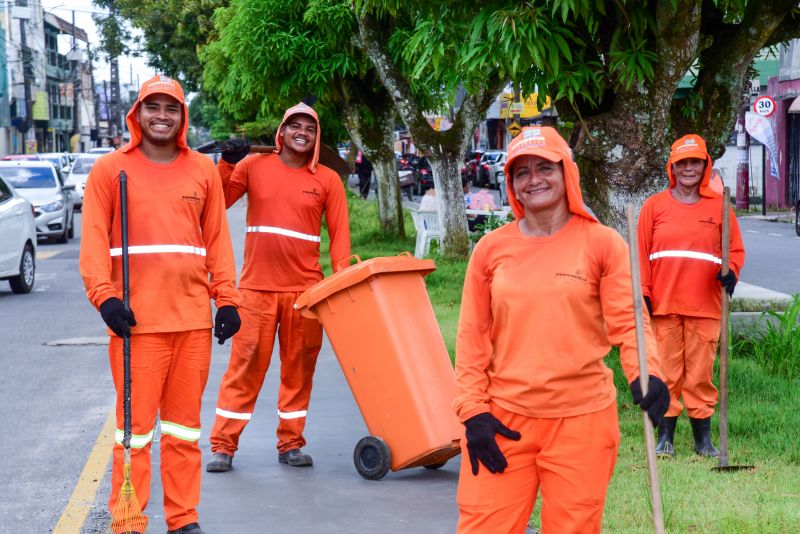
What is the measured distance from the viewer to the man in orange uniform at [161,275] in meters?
5.19

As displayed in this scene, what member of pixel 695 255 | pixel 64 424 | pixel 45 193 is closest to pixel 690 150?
pixel 695 255

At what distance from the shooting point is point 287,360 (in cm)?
683

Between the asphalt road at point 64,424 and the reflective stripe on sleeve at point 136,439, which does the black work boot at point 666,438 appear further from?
the reflective stripe on sleeve at point 136,439

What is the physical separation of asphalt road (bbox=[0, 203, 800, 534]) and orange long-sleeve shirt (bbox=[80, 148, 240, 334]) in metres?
1.18

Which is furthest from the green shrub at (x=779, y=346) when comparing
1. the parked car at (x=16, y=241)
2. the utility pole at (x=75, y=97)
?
the utility pole at (x=75, y=97)

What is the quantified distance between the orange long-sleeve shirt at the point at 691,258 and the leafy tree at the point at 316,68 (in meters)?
11.4

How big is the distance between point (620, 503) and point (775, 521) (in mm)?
736

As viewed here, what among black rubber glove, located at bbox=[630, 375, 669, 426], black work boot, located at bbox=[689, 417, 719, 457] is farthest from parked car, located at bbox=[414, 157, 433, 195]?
black rubber glove, located at bbox=[630, 375, 669, 426]

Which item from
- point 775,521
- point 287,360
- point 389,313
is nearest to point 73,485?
point 287,360

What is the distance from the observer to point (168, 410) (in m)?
5.34

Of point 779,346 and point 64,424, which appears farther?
point 779,346

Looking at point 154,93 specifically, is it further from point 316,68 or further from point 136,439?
point 316,68

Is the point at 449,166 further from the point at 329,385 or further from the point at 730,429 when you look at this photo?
the point at 730,429

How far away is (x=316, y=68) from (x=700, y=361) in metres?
13.9
